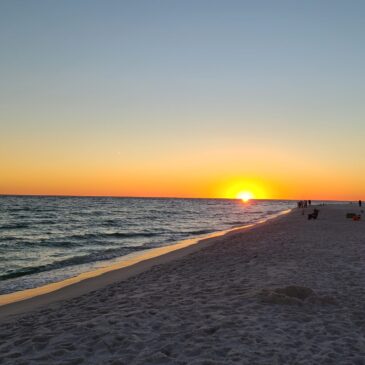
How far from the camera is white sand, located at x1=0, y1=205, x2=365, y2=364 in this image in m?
5.98

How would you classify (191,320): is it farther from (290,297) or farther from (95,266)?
(95,266)

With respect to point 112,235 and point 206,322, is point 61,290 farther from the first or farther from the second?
point 112,235

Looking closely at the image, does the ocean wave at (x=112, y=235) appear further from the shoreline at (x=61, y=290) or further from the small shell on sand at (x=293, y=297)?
the small shell on sand at (x=293, y=297)

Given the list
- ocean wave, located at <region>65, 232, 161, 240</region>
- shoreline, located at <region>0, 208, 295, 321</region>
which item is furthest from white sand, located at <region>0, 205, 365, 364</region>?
ocean wave, located at <region>65, 232, 161, 240</region>

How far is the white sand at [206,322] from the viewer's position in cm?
598

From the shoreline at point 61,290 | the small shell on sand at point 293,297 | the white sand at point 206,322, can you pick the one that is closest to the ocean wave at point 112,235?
the shoreline at point 61,290

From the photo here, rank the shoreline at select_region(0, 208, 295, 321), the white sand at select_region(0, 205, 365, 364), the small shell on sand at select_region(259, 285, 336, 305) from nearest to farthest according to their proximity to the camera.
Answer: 1. the white sand at select_region(0, 205, 365, 364)
2. the small shell on sand at select_region(259, 285, 336, 305)
3. the shoreline at select_region(0, 208, 295, 321)

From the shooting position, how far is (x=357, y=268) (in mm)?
12969

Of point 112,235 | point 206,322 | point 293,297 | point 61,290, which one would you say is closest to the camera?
point 206,322

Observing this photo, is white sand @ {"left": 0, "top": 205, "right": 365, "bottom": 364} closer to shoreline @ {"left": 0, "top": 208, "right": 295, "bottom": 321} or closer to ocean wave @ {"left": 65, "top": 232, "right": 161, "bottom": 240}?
shoreline @ {"left": 0, "top": 208, "right": 295, "bottom": 321}

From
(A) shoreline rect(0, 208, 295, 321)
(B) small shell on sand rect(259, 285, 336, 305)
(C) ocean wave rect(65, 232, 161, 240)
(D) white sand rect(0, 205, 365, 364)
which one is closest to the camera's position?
(D) white sand rect(0, 205, 365, 364)

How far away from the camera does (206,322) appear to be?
7.48m

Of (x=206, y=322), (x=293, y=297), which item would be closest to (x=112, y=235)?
(x=293, y=297)

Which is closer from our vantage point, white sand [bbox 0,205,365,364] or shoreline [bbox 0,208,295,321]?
white sand [bbox 0,205,365,364]
